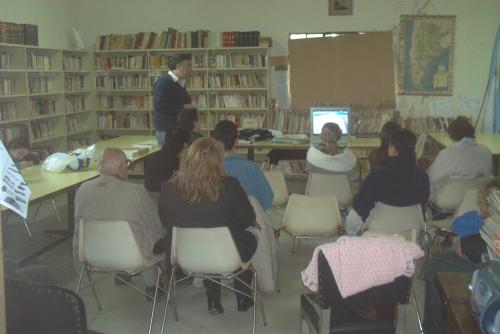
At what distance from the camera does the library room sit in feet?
7.38

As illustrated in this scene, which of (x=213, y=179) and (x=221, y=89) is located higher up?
(x=221, y=89)

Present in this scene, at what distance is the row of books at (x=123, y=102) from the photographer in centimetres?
881

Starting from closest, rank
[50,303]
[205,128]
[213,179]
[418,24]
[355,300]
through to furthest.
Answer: [50,303] → [355,300] → [213,179] → [418,24] → [205,128]

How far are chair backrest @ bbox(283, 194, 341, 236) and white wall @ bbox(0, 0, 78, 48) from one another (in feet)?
16.8

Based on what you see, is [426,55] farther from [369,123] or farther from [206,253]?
[206,253]

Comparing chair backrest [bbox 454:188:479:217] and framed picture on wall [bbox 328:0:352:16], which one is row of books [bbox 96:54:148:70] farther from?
chair backrest [bbox 454:188:479:217]

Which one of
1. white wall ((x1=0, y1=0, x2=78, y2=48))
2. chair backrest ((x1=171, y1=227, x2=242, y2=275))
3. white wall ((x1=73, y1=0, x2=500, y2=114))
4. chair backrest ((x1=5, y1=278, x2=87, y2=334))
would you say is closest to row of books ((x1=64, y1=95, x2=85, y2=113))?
Answer: white wall ((x1=0, y1=0, x2=78, y2=48))

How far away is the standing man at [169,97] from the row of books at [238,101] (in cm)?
260

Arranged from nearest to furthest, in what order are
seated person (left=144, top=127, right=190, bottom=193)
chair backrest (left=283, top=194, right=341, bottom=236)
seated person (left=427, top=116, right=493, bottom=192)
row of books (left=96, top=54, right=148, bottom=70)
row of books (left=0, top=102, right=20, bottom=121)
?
chair backrest (left=283, top=194, right=341, bottom=236) → seated person (left=144, top=127, right=190, bottom=193) → seated person (left=427, top=116, right=493, bottom=192) → row of books (left=0, top=102, right=20, bottom=121) → row of books (left=96, top=54, right=148, bottom=70)

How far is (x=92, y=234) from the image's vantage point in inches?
119

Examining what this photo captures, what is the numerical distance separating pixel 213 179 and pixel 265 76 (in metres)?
5.74

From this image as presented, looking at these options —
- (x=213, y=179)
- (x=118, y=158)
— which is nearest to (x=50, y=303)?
(x=213, y=179)

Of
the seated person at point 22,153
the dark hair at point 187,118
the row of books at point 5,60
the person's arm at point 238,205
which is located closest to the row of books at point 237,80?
the row of books at point 5,60

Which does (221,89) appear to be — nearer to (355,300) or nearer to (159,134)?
(159,134)
